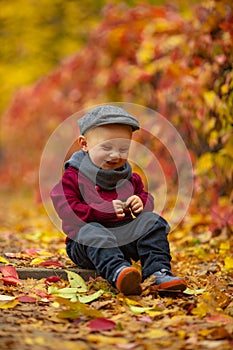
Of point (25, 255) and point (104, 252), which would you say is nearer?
point (104, 252)

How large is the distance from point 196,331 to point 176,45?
3994mm

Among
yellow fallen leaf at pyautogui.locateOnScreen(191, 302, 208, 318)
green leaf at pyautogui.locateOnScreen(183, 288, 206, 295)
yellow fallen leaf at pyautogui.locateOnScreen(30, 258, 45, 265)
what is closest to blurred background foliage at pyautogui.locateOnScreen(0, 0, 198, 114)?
yellow fallen leaf at pyautogui.locateOnScreen(30, 258, 45, 265)

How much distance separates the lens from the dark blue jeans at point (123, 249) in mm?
2604

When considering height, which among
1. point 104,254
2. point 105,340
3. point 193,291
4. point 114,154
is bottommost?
point 193,291

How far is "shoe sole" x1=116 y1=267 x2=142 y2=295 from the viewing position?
95.9 inches

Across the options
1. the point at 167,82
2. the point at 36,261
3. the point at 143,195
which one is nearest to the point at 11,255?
the point at 36,261

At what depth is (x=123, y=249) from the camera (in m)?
2.82

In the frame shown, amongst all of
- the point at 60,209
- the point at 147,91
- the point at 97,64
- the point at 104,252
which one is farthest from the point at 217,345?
the point at 97,64

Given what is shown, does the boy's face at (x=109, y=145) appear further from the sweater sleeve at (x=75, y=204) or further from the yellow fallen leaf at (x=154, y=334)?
the yellow fallen leaf at (x=154, y=334)

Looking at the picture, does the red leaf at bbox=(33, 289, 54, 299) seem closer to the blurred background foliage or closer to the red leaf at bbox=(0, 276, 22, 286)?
the red leaf at bbox=(0, 276, 22, 286)

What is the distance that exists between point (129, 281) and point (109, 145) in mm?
662

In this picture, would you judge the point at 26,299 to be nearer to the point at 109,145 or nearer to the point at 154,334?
the point at 154,334

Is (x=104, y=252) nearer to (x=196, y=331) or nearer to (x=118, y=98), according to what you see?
(x=196, y=331)

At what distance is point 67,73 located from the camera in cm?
832
